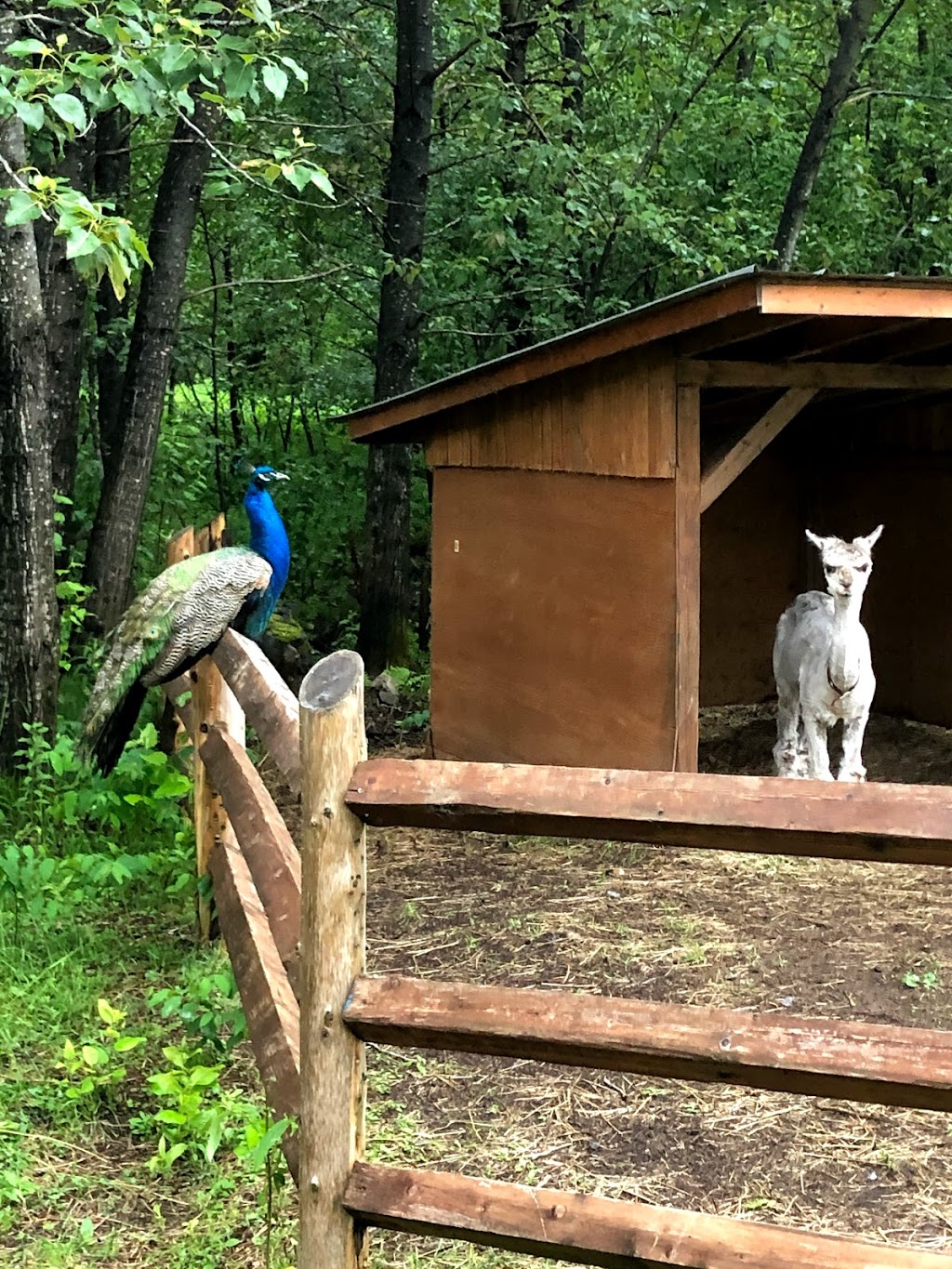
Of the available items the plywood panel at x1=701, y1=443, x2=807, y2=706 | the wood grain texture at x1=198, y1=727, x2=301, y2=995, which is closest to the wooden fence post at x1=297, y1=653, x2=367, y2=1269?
the wood grain texture at x1=198, y1=727, x2=301, y2=995

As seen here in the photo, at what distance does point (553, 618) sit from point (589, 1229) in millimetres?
5321

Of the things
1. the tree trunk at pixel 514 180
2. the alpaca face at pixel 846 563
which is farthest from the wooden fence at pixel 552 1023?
the tree trunk at pixel 514 180

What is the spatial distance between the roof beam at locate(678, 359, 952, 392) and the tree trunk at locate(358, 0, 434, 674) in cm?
442

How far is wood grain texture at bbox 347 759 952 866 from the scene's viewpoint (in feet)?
7.13

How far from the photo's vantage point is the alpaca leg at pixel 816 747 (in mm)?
7625

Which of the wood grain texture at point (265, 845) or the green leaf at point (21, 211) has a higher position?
the green leaf at point (21, 211)

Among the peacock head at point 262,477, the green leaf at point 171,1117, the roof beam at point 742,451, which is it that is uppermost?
the roof beam at point 742,451

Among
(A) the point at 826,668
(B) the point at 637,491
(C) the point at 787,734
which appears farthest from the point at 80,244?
(C) the point at 787,734

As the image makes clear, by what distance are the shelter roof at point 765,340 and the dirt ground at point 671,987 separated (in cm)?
251

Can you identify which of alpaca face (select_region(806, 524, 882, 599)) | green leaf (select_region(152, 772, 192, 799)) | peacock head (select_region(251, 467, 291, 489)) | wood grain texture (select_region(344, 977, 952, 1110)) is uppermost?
peacock head (select_region(251, 467, 291, 489))

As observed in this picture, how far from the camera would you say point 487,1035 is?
2445mm

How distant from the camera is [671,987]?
5016 mm

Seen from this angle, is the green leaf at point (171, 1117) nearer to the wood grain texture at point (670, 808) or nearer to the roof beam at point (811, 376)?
the wood grain texture at point (670, 808)

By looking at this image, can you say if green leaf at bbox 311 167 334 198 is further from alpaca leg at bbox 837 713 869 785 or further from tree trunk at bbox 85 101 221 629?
alpaca leg at bbox 837 713 869 785
